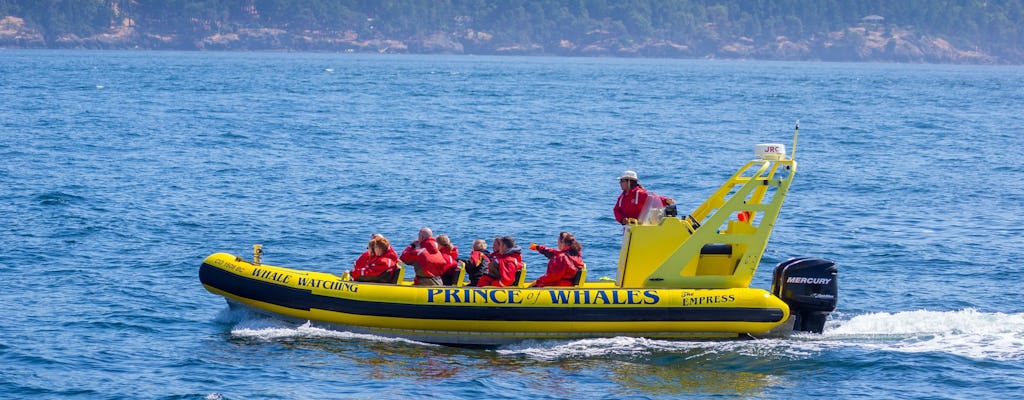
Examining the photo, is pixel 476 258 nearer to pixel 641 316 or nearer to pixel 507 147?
pixel 641 316

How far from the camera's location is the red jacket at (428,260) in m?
15.5

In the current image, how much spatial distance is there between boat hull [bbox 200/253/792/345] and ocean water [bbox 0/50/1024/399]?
208 millimetres

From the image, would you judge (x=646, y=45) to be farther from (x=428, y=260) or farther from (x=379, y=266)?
(x=379, y=266)

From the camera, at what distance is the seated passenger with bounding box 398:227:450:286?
1553cm

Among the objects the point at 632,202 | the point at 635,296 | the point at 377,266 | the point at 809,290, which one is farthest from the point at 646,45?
the point at 635,296

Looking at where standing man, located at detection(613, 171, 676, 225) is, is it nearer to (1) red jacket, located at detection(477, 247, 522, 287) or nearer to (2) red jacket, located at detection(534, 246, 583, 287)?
(2) red jacket, located at detection(534, 246, 583, 287)

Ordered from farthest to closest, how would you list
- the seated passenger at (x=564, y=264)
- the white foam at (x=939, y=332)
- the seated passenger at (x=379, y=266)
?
the seated passenger at (x=379, y=266) < the seated passenger at (x=564, y=264) < the white foam at (x=939, y=332)

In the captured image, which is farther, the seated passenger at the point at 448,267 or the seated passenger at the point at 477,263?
the seated passenger at the point at 477,263

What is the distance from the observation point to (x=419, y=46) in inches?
6801

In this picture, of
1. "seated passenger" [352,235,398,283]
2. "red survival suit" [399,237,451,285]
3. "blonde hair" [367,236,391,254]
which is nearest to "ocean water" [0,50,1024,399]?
"seated passenger" [352,235,398,283]

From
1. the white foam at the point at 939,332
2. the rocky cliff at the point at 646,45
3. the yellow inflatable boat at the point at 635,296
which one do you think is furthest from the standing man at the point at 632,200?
the rocky cliff at the point at 646,45

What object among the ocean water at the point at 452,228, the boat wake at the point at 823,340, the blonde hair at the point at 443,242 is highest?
the blonde hair at the point at 443,242

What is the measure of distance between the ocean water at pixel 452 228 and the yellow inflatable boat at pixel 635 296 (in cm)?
23

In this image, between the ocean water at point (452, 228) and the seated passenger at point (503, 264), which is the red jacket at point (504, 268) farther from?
the ocean water at point (452, 228)
